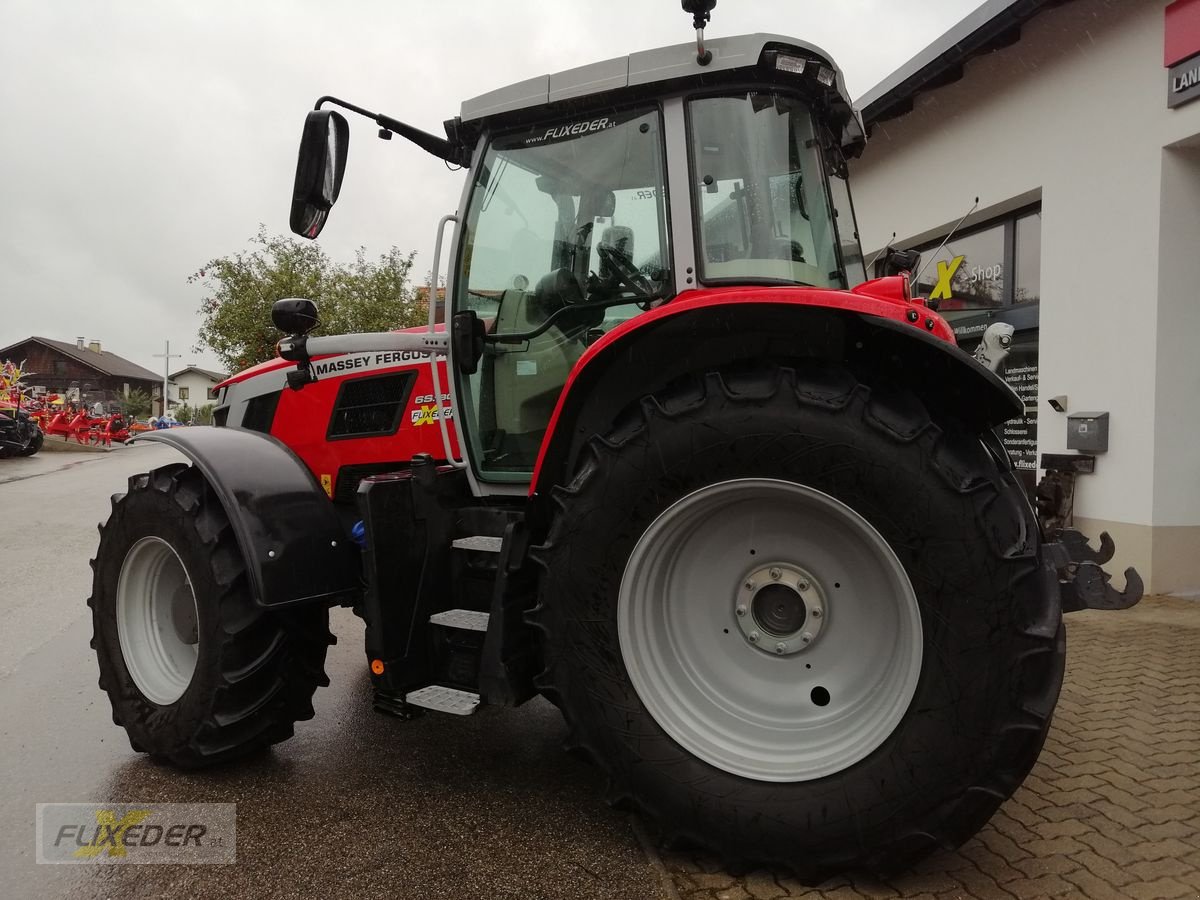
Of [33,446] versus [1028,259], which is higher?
[1028,259]

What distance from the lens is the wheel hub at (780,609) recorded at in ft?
7.53

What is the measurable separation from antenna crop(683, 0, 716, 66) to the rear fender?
2.81ft

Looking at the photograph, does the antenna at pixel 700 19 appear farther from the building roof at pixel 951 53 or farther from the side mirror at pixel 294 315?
the building roof at pixel 951 53

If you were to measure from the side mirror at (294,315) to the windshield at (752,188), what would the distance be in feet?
5.30

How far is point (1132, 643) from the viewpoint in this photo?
4.72m

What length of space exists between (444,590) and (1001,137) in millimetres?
6861


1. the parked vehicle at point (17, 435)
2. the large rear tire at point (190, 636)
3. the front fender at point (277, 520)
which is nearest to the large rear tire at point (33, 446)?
the parked vehicle at point (17, 435)

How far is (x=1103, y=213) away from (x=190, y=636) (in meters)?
6.72

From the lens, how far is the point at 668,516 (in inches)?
88.5

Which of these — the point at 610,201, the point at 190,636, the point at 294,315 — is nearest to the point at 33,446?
the point at 190,636

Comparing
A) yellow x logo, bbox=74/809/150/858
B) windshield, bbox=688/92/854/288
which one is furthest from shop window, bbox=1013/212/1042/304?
yellow x logo, bbox=74/809/150/858

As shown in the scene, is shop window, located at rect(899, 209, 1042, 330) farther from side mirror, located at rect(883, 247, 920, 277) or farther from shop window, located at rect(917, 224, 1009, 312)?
side mirror, located at rect(883, 247, 920, 277)

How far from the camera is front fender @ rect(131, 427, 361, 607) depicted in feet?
8.99

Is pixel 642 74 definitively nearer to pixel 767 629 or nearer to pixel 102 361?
pixel 767 629
